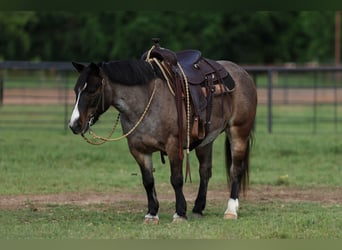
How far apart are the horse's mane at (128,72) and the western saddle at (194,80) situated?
7.1 inches

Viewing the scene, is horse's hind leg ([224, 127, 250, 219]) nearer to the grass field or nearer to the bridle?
the grass field

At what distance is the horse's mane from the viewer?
7.59 meters

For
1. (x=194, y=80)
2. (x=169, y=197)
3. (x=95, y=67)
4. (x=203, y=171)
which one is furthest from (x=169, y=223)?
(x=169, y=197)

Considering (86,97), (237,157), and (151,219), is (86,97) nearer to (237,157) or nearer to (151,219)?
→ (151,219)

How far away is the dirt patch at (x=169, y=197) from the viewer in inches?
372

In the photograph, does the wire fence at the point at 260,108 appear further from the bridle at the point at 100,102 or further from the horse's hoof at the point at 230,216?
the bridle at the point at 100,102

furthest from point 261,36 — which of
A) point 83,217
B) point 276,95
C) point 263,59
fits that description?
point 83,217

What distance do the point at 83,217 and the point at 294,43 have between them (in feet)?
132

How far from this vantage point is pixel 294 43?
154 feet

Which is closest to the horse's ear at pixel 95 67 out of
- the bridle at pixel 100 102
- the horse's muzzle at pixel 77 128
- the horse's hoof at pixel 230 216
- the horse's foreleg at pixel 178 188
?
the bridle at pixel 100 102

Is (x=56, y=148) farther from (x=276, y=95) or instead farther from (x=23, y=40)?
(x=23, y=40)

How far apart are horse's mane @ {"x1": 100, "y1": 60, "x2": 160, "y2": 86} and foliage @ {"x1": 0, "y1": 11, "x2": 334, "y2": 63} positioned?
31.6 m

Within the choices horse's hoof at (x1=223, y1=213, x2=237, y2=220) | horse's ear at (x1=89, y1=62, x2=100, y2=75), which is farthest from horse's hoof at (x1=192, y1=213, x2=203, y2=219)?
horse's ear at (x1=89, y1=62, x2=100, y2=75)

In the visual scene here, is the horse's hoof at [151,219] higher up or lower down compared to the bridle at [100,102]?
lower down
